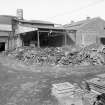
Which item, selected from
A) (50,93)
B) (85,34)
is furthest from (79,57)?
(85,34)

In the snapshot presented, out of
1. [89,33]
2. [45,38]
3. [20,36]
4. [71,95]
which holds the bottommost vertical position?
[71,95]

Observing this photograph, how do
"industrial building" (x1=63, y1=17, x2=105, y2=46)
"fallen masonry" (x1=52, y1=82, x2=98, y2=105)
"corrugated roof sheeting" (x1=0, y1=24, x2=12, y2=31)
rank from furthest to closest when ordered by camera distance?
"corrugated roof sheeting" (x1=0, y1=24, x2=12, y2=31) < "industrial building" (x1=63, y1=17, x2=105, y2=46) < "fallen masonry" (x1=52, y1=82, x2=98, y2=105)

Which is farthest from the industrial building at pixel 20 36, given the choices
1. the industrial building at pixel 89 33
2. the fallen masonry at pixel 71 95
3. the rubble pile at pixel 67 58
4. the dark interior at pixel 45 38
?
the fallen masonry at pixel 71 95

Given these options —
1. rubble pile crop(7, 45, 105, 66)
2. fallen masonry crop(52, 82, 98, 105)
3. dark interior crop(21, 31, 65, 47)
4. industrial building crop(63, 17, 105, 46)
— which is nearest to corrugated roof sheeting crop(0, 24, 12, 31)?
dark interior crop(21, 31, 65, 47)

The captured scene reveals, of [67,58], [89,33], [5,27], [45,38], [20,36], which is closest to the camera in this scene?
[67,58]

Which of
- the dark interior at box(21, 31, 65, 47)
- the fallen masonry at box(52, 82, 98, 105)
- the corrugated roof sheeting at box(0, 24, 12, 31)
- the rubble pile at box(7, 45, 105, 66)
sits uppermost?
the corrugated roof sheeting at box(0, 24, 12, 31)

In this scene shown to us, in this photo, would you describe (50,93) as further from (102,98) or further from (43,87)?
(102,98)

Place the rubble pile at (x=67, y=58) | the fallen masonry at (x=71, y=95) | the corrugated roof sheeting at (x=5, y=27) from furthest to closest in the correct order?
the corrugated roof sheeting at (x=5, y=27), the rubble pile at (x=67, y=58), the fallen masonry at (x=71, y=95)

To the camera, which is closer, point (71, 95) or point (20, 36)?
point (71, 95)

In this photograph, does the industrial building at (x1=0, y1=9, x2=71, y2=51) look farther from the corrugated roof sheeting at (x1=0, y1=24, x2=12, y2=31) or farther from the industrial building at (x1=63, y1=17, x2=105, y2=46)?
the industrial building at (x1=63, y1=17, x2=105, y2=46)

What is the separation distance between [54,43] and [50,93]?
17988 millimetres

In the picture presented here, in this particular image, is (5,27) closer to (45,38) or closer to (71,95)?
(45,38)

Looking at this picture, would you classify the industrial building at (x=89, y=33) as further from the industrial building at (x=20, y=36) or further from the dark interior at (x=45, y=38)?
the dark interior at (x=45, y=38)

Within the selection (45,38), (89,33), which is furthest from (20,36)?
(89,33)
